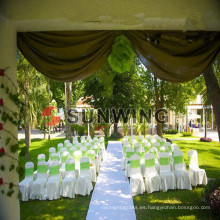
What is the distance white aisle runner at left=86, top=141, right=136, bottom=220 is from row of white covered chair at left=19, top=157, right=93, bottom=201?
17.4 inches

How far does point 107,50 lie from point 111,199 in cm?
340

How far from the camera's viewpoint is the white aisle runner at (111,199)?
402 centimetres

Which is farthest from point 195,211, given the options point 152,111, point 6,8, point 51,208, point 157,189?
point 152,111

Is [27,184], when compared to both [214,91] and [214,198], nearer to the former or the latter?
[214,198]

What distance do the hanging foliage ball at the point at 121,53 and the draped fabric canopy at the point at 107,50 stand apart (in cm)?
8

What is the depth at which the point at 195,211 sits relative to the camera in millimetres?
4230

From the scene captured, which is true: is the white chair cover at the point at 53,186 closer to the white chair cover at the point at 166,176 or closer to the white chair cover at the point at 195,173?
the white chair cover at the point at 166,176

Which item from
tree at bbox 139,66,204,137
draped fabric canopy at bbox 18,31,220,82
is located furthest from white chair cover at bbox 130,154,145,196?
tree at bbox 139,66,204,137

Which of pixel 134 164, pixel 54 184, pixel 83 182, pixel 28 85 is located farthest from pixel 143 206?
pixel 28 85

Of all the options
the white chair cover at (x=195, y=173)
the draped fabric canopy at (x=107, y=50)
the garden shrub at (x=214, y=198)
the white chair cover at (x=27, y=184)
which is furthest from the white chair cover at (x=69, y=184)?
the white chair cover at (x=195, y=173)

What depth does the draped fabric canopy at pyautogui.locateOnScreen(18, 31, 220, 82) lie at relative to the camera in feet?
9.43

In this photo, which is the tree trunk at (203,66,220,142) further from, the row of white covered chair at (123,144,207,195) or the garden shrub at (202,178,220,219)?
the row of white covered chair at (123,144,207,195)

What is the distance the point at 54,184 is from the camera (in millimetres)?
4832

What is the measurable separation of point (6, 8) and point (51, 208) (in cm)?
402
